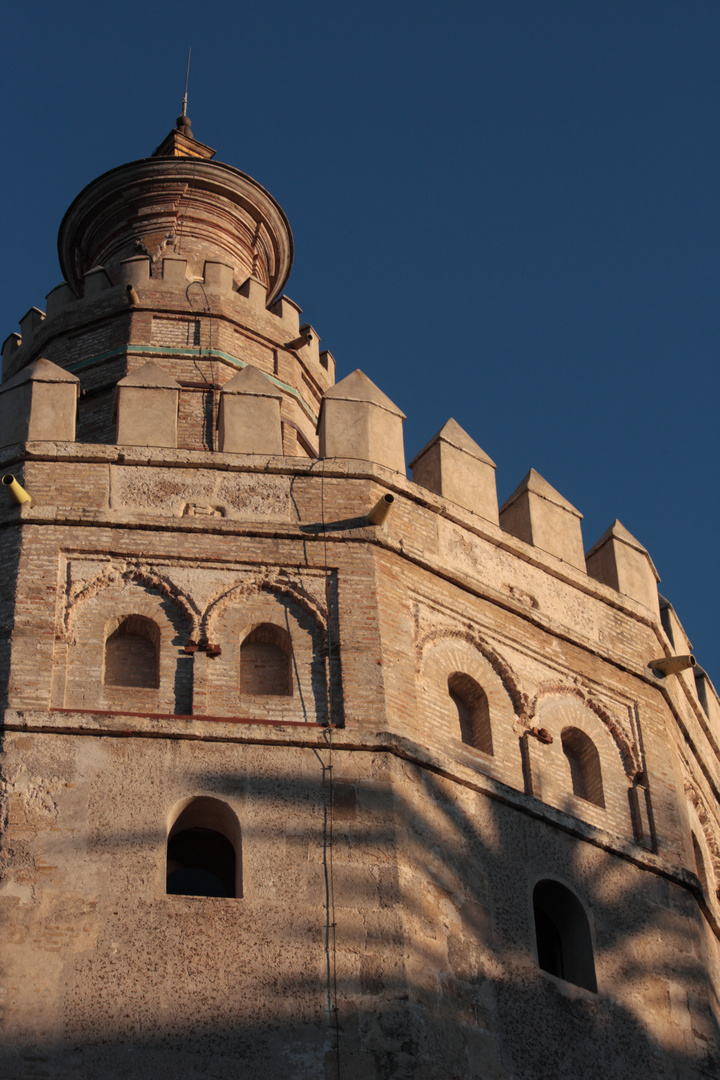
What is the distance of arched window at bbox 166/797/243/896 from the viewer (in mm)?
12942

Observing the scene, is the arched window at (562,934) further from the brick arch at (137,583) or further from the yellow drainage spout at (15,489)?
the yellow drainage spout at (15,489)

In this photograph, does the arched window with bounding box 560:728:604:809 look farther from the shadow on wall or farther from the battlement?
the battlement

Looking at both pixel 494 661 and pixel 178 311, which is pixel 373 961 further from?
pixel 178 311

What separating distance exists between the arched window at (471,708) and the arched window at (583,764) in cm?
79

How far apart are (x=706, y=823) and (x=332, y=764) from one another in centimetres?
468

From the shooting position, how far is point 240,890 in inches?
487

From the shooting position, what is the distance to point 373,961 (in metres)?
12.1

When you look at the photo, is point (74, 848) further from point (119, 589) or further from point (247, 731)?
point (119, 589)

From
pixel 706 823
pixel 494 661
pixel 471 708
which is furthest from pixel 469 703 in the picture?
pixel 706 823

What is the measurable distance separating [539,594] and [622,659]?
891mm

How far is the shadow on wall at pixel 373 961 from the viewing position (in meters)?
11.6

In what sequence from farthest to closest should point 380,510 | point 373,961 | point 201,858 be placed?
1. point 380,510
2. point 201,858
3. point 373,961

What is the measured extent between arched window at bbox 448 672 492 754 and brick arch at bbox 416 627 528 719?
0.11m

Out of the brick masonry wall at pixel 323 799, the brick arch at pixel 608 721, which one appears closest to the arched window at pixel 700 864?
the brick masonry wall at pixel 323 799
